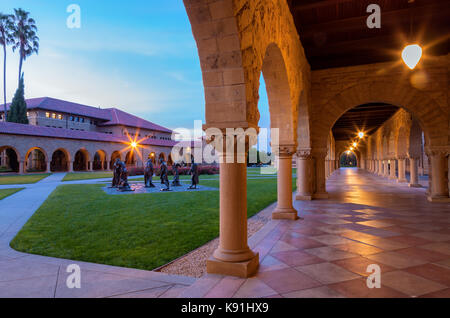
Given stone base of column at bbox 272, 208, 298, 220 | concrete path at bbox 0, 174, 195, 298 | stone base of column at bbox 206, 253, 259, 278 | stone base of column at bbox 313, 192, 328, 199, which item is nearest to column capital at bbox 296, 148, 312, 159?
stone base of column at bbox 313, 192, 328, 199

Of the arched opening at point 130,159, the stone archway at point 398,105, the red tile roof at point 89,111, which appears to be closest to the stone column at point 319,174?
the stone archway at point 398,105

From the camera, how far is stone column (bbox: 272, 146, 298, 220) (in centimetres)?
647

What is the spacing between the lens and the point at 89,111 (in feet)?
138

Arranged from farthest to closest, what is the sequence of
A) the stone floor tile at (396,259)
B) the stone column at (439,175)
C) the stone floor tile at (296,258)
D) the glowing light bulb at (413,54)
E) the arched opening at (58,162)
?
the arched opening at (58,162) < the stone column at (439,175) < the glowing light bulb at (413,54) < the stone floor tile at (296,258) < the stone floor tile at (396,259)

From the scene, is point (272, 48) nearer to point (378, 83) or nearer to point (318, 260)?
point (318, 260)

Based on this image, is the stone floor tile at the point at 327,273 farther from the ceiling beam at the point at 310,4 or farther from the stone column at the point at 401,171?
the stone column at the point at 401,171

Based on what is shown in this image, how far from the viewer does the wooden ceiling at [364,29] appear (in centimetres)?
601

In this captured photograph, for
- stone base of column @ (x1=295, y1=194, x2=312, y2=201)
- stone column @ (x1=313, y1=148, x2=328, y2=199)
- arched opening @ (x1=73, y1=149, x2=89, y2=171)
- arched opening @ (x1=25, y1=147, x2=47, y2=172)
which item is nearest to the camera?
stone base of column @ (x1=295, y1=194, x2=312, y2=201)

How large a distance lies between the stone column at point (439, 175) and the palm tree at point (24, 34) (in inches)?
1771

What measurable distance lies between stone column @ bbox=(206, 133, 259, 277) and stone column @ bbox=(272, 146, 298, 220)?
3.22 m

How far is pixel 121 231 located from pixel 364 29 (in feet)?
25.7

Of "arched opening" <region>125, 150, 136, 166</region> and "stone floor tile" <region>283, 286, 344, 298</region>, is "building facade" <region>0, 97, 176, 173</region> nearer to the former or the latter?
"arched opening" <region>125, 150, 136, 166</region>

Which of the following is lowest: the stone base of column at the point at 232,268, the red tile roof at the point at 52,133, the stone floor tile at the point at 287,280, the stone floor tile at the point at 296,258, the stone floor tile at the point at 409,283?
the stone floor tile at the point at 296,258

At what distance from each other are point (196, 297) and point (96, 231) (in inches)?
165
